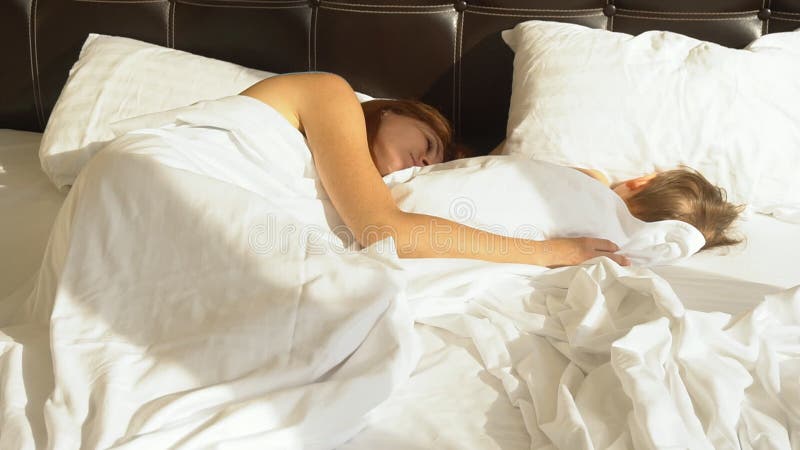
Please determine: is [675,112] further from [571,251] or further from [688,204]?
[571,251]

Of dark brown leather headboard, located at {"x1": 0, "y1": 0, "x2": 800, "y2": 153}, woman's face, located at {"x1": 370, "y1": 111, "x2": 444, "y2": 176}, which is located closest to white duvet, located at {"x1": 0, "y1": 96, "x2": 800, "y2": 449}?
woman's face, located at {"x1": 370, "y1": 111, "x2": 444, "y2": 176}

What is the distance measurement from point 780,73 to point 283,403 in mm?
1316

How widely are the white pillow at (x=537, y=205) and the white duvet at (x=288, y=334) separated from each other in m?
0.16

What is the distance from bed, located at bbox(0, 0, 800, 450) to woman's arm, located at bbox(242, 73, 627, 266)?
73 millimetres

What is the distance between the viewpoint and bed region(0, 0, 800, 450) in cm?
102

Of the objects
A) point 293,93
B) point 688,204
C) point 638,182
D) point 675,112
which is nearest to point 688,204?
point 688,204

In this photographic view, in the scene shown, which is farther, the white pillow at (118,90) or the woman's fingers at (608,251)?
the white pillow at (118,90)

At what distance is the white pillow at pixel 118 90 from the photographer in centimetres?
191

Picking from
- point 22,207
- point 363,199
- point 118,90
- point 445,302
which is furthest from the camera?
point 118,90

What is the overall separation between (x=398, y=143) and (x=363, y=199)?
0.82ft

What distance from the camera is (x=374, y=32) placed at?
6.75 feet

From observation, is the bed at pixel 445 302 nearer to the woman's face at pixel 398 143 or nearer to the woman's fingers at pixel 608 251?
the woman's fingers at pixel 608 251

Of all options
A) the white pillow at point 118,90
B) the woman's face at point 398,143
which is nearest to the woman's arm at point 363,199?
A: the woman's face at point 398,143

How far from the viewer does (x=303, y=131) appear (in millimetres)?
1591
